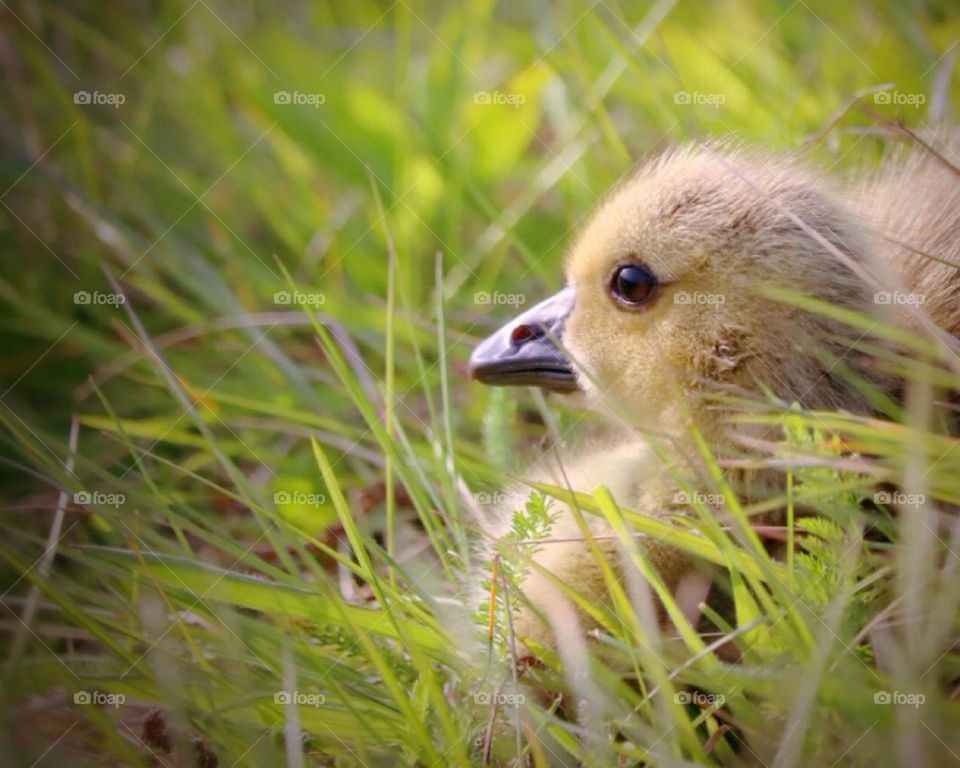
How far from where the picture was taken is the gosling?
1.36 m

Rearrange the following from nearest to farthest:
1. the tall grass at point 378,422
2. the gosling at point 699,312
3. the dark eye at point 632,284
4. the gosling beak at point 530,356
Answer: the tall grass at point 378,422 → the gosling at point 699,312 → the dark eye at point 632,284 → the gosling beak at point 530,356

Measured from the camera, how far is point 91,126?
257 centimetres

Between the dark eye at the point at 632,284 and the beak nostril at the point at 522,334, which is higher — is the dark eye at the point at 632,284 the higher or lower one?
the higher one

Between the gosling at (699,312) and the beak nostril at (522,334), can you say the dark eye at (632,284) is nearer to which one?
the gosling at (699,312)

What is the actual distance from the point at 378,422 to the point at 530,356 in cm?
32

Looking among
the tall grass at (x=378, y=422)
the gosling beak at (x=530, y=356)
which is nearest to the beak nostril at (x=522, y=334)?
the gosling beak at (x=530, y=356)

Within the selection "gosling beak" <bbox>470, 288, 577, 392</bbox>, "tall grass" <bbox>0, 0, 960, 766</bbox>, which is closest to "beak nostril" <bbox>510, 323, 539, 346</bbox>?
"gosling beak" <bbox>470, 288, 577, 392</bbox>

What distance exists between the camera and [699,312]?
1.42 meters

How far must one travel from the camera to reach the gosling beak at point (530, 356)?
161cm

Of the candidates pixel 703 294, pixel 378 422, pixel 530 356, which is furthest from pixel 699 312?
pixel 378 422

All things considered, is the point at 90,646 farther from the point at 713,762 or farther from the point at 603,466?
the point at 713,762

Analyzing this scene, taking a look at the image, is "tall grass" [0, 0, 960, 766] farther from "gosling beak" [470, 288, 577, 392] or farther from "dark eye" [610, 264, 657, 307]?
"dark eye" [610, 264, 657, 307]

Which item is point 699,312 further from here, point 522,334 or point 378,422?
point 378,422

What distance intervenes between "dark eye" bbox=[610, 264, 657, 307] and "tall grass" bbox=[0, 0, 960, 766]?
9.7 inches
